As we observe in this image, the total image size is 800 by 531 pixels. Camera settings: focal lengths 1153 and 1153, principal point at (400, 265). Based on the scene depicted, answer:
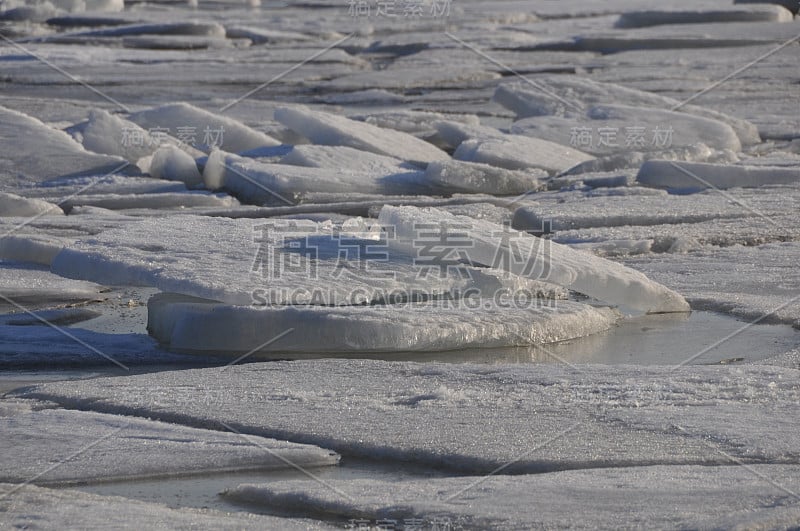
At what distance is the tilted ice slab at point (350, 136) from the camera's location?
7.07m

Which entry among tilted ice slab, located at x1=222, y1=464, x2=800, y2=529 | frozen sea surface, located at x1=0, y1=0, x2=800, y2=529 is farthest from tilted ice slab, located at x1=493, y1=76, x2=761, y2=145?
tilted ice slab, located at x1=222, y1=464, x2=800, y2=529

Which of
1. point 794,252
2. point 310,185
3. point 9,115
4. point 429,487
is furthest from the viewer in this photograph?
point 9,115

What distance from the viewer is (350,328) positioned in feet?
11.7

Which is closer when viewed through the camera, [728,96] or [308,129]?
[308,129]

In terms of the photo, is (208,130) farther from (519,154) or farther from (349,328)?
(349,328)

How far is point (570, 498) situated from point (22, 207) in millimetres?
4139

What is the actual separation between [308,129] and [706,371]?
173 inches

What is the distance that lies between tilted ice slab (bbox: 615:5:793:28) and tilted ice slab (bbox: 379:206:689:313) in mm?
12583

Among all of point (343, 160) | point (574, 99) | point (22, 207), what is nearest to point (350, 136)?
point (343, 160)

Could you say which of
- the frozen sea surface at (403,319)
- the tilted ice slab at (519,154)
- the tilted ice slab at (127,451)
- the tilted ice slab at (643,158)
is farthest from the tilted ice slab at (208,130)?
the tilted ice slab at (127,451)

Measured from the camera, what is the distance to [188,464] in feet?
8.45

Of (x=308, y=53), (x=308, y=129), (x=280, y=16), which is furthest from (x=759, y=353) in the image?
(x=280, y=16)

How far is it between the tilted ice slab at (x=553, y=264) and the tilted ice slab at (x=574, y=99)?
447 cm

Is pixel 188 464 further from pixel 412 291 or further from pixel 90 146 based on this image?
pixel 90 146
